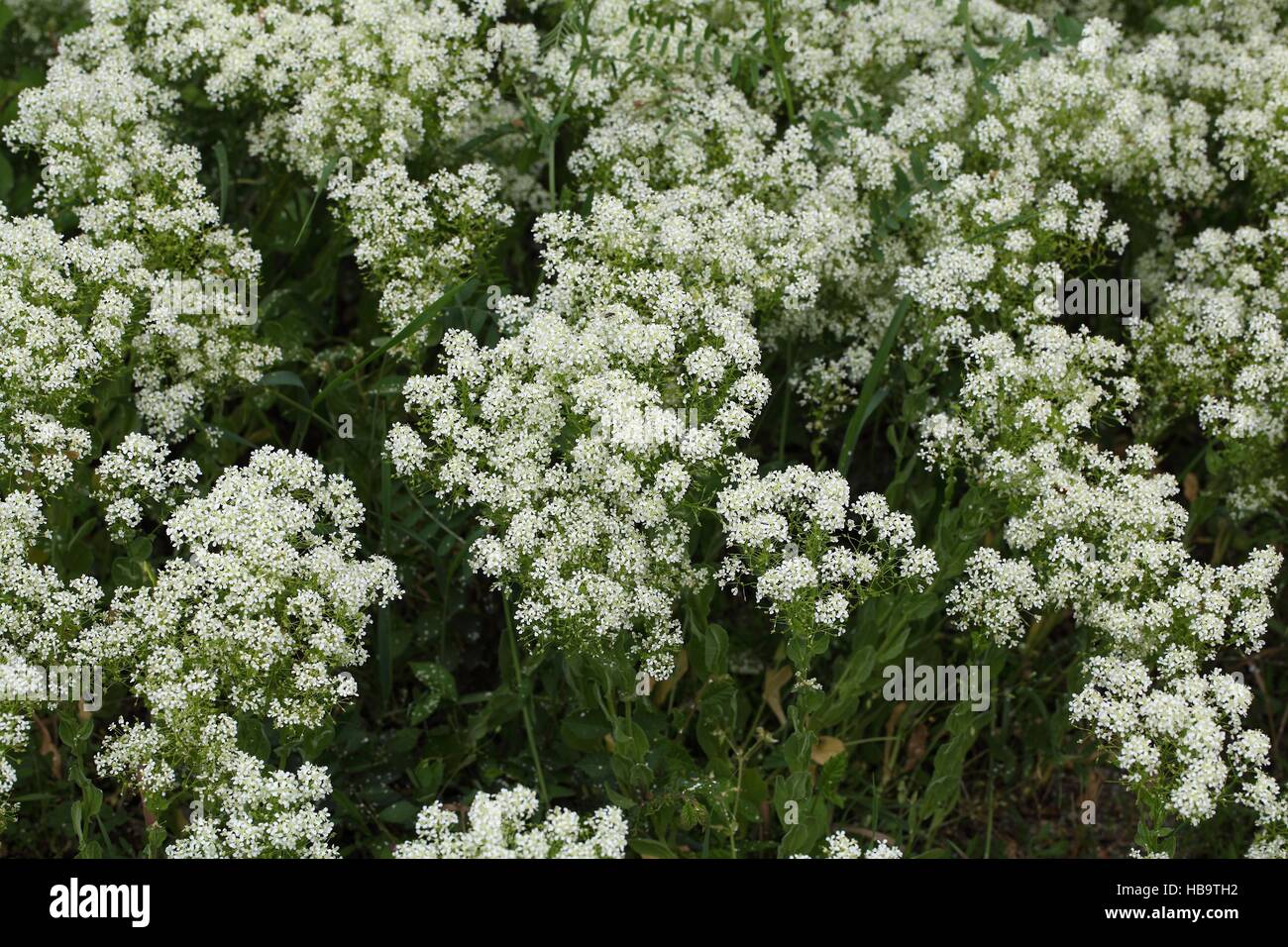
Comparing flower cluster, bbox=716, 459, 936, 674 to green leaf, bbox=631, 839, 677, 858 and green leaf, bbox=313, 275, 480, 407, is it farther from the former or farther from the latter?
green leaf, bbox=313, 275, 480, 407

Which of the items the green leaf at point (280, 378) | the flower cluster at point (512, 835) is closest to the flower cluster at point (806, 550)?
the flower cluster at point (512, 835)

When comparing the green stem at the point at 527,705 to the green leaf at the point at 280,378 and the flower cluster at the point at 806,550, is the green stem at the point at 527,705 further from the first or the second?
the green leaf at the point at 280,378

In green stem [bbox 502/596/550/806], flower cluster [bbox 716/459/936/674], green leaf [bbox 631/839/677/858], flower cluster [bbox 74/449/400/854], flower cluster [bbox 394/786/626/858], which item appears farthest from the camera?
green stem [bbox 502/596/550/806]

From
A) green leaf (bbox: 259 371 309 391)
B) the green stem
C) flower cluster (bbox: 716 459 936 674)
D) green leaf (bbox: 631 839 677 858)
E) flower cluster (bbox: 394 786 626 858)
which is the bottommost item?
green leaf (bbox: 631 839 677 858)

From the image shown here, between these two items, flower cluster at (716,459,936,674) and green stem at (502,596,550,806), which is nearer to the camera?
flower cluster at (716,459,936,674)

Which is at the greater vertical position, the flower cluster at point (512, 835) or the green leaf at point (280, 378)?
the green leaf at point (280, 378)

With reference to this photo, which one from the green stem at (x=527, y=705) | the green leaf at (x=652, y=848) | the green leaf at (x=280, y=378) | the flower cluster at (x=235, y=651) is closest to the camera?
the flower cluster at (x=235, y=651)

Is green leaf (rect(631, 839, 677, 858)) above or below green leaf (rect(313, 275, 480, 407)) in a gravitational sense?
below

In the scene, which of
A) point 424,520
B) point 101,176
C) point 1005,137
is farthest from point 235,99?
point 1005,137

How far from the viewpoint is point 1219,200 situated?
6.61 meters

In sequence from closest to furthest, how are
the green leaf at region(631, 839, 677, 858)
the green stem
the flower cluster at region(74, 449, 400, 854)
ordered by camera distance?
the flower cluster at region(74, 449, 400, 854)
the green leaf at region(631, 839, 677, 858)
the green stem

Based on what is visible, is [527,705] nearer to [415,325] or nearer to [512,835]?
[512,835]

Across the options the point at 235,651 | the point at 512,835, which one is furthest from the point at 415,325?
the point at 512,835

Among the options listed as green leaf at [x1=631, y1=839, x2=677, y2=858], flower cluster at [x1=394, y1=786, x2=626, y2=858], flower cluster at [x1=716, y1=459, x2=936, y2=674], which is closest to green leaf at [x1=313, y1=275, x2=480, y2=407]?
flower cluster at [x1=716, y1=459, x2=936, y2=674]
